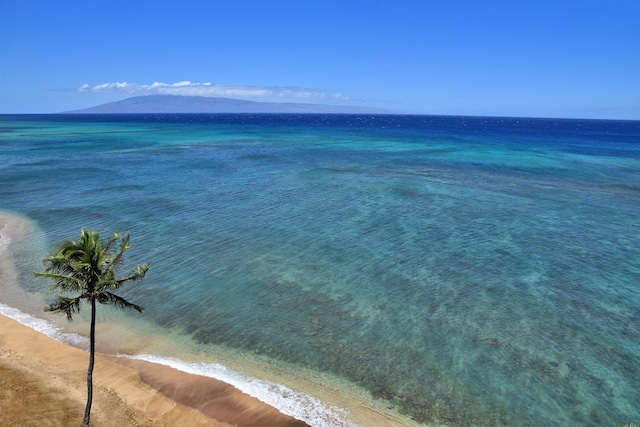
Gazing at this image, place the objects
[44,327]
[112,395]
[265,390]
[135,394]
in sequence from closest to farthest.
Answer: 1. [112,395]
2. [135,394]
3. [265,390]
4. [44,327]

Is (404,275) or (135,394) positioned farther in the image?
(404,275)

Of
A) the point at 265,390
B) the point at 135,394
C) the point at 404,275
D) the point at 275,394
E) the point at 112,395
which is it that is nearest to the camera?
the point at 112,395

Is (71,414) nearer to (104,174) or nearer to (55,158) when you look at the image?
(104,174)

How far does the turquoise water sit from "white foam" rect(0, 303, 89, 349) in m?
3.51

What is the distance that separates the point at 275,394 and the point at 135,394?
6337 mm

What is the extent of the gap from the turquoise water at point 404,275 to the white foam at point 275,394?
2.12 metres

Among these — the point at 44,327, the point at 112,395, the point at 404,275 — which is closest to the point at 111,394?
the point at 112,395

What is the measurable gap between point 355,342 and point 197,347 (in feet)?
29.0

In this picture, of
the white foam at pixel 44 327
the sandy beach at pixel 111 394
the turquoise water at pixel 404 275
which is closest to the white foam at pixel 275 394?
the sandy beach at pixel 111 394

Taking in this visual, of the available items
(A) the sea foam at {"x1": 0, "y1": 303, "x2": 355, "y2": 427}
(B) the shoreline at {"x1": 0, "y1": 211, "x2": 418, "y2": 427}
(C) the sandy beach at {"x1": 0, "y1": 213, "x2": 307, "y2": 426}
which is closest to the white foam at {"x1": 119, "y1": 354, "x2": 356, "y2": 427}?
(A) the sea foam at {"x1": 0, "y1": 303, "x2": 355, "y2": 427}

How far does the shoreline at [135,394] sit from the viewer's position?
57.3 feet

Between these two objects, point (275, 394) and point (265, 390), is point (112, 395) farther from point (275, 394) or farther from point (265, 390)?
point (275, 394)

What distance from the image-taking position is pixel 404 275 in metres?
31.6

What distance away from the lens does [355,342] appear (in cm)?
2344
